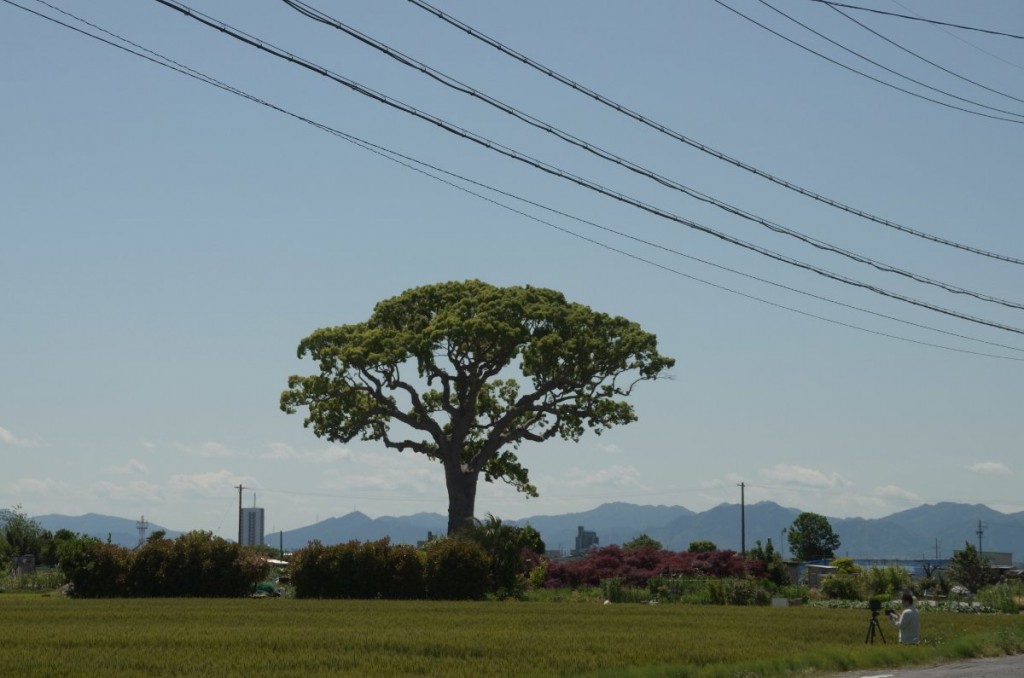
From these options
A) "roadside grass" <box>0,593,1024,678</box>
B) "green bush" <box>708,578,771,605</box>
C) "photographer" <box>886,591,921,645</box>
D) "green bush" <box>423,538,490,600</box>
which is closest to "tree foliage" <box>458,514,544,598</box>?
"green bush" <box>423,538,490,600</box>

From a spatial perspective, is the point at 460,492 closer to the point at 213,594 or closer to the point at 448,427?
the point at 448,427

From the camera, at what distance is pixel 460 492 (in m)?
67.4

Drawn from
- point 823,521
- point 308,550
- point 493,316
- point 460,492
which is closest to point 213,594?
point 308,550

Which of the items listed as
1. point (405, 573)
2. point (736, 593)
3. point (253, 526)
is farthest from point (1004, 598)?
point (253, 526)

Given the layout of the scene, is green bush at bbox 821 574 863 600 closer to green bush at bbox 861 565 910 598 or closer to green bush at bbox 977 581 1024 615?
green bush at bbox 861 565 910 598

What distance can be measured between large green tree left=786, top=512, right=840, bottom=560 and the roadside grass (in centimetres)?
12874

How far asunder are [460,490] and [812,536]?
118 m

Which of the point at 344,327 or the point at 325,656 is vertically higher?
the point at 344,327

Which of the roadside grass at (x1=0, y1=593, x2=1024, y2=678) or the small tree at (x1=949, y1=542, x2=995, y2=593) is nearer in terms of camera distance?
the roadside grass at (x1=0, y1=593, x2=1024, y2=678)

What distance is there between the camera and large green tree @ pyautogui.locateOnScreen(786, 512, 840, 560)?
6668 inches

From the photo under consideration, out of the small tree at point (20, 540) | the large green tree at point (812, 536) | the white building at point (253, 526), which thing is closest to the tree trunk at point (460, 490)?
the small tree at point (20, 540)

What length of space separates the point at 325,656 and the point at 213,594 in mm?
32273

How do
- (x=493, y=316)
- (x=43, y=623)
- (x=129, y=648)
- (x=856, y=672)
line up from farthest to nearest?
(x=493, y=316) < (x=43, y=623) < (x=129, y=648) < (x=856, y=672)

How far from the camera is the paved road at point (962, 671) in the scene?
870 inches
